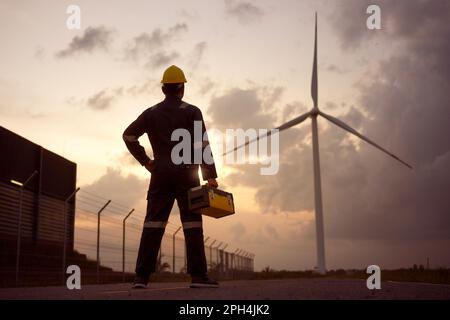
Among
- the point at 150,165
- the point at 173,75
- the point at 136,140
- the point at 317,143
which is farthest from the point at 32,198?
the point at 173,75

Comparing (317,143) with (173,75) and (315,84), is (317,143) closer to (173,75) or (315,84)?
(315,84)

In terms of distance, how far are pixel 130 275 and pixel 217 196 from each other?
15398mm

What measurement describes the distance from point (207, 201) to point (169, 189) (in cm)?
59

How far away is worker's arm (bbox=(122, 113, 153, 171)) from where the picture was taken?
307 inches

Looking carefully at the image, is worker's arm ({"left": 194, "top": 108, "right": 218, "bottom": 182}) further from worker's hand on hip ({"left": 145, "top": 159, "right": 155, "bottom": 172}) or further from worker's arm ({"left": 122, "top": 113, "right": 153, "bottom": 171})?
worker's arm ({"left": 122, "top": 113, "right": 153, "bottom": 171})

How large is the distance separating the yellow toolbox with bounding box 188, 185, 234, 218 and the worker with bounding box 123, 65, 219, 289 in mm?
125

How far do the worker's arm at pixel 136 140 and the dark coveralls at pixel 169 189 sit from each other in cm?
27

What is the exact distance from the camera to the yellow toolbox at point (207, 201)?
7.14 m

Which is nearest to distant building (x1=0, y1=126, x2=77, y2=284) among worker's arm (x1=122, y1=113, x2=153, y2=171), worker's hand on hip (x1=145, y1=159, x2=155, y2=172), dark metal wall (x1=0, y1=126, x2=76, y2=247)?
dark metal wall (x1=0, y1=126, x2=76, y2=247)
